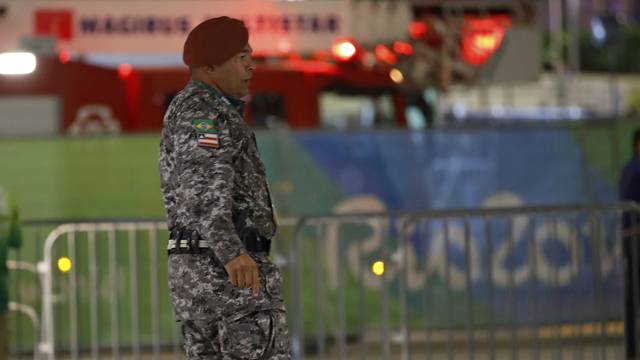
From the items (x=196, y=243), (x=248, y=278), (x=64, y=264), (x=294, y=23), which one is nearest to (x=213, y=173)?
(x=196, y=243)

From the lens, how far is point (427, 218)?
817cm

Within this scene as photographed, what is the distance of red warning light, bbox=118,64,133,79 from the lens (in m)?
14.2

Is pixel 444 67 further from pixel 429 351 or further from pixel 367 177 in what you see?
pixel 429 351

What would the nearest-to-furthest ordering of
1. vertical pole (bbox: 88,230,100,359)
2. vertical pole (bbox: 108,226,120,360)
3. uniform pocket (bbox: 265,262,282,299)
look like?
1. uniform pocket (bbox: 265,262,282,299)
2. vertical pole (bbox: 108,226,120,360)
3. vertical pole (bbox: 88,230,100,359)

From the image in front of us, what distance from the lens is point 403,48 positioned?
13.8m

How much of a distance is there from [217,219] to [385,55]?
356 inches

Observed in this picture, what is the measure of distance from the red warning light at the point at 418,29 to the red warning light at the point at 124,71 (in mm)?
2771

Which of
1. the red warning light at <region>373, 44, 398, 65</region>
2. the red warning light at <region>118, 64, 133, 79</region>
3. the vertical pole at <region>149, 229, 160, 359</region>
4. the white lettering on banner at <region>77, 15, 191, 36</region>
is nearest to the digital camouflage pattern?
the vertical pole at <region>149, 229, 160, 359</region>

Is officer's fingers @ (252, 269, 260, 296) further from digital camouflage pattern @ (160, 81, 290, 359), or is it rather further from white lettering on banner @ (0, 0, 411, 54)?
white lettering on banner @ (0, 0, 411, 54)

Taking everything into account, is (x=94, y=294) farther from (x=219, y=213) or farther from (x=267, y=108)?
(x=267, y=108)

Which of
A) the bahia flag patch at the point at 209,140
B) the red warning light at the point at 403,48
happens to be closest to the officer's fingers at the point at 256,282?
the bahia flag patch at the point at 209,140

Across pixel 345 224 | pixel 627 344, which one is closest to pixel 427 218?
pixel 345 224

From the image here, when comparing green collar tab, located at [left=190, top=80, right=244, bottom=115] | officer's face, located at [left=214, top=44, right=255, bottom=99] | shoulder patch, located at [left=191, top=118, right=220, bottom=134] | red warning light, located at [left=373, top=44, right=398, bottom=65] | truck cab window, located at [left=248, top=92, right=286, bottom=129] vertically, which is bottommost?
shoulder patch, located at [left=191, top=118, right=220, bottom=134]

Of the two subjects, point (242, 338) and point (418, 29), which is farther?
point (418, 29)
